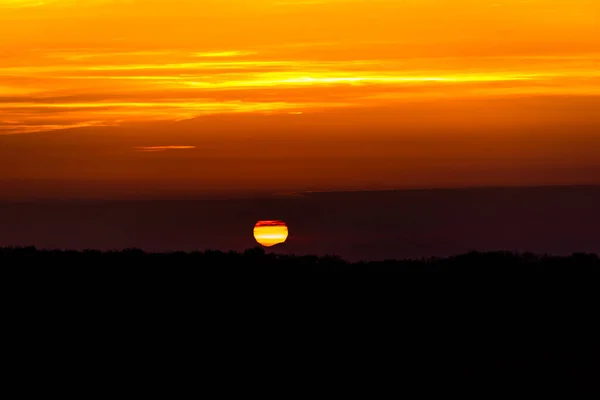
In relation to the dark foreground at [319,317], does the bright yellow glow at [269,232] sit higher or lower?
higher

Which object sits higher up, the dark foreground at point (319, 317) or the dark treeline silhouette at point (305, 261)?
the dark treeline silhouette at point (305, 261)

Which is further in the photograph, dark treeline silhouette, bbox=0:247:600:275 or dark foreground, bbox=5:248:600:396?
dark treeline silhouette, bbox=0:247:600:275

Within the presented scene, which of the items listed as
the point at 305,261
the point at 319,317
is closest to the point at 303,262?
the point at 305,261

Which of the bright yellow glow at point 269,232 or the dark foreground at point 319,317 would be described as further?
the bright yellow glow at point 269,232

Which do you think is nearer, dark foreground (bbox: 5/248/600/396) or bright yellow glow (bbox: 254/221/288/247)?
dark foreground (bbox: 5/248/600/396)

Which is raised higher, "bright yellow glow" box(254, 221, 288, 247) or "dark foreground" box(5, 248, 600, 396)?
"bright yellow glow" box(254, 221, 288, 247)
